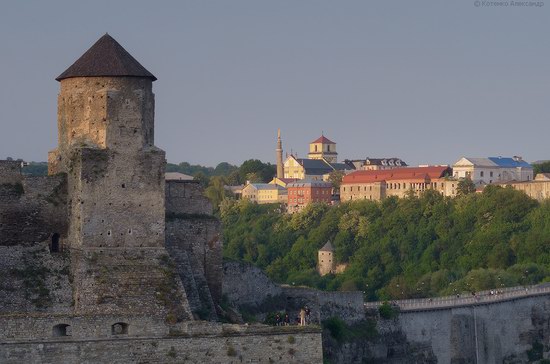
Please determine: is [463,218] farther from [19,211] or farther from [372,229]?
[19,211]

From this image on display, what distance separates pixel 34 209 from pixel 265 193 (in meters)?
132

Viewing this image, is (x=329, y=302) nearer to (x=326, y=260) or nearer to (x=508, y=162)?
(x=326, y=260)

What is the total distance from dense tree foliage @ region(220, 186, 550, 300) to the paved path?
14.7m

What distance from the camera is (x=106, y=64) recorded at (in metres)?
46.7

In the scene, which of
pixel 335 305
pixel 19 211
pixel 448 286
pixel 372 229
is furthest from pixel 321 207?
pixel 19 211

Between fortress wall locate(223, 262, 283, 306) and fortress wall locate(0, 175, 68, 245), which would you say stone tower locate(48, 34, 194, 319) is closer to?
fortress wall locate(0, 175, 68, 245)

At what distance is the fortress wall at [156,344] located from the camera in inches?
1657

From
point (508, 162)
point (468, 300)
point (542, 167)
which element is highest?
point (508, 162)

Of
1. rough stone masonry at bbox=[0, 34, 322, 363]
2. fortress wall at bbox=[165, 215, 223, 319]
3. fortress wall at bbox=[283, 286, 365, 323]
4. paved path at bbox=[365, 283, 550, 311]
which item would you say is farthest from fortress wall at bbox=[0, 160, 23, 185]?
paved path at bbox=[365, 283, 550, 311]

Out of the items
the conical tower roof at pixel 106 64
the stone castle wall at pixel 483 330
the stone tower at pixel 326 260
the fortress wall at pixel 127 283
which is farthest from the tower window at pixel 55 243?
the stone tower at pixel 326 260

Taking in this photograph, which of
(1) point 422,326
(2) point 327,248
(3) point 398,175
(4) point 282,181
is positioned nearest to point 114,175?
(1) point 422,326

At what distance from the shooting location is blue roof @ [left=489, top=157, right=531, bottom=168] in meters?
173

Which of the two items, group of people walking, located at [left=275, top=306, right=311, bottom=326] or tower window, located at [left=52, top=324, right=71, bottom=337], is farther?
group of people walking, located at [left=275, top=306, right=311, bottom=326]

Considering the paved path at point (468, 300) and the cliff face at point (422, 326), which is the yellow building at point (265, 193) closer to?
the paved path at point (468, 300)
